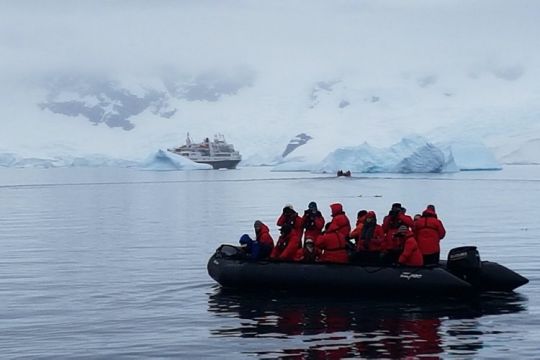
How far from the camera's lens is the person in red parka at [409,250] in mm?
15992

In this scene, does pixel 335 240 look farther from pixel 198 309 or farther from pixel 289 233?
pixel 198 309

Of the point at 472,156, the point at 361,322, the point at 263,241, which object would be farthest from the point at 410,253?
the point at 472,156

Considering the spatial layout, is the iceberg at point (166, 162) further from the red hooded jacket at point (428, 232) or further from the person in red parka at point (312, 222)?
the red hooded jacket at point (428, 232)

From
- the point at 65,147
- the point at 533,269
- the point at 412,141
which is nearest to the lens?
the point at 533,269

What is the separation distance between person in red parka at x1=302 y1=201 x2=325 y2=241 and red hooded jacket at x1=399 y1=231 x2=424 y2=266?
1.44m

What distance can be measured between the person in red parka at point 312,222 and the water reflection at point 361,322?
1.10 meters

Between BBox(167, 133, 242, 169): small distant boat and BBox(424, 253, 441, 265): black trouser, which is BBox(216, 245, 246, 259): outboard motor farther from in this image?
BBox(167, 133, 242, 169): small distant boat

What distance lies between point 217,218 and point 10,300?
1926cm

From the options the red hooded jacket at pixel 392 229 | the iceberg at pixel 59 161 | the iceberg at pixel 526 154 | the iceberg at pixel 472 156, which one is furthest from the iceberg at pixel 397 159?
the iceberg at pixel 59 161

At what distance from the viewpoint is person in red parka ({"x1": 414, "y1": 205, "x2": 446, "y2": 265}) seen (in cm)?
1645

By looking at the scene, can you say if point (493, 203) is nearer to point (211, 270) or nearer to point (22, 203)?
point (22, 203)

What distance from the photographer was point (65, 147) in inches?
7397

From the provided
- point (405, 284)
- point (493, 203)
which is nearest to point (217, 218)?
point (493, 203)

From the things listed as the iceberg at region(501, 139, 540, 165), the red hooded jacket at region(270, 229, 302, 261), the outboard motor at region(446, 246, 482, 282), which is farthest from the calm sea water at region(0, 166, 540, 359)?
the iceberg at region(501, 139, 540, 165)
